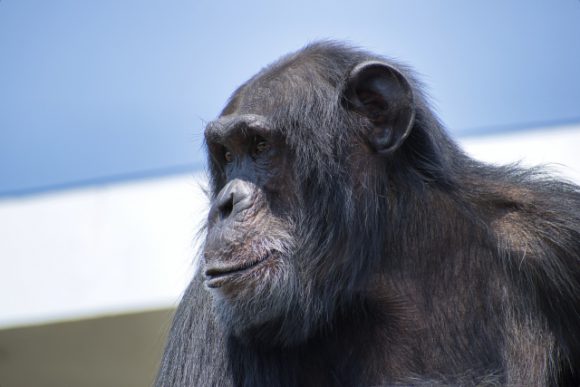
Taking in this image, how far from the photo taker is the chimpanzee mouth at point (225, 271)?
206 inches

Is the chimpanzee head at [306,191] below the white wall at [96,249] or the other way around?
the other way around

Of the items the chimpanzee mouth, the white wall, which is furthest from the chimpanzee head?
the white wall

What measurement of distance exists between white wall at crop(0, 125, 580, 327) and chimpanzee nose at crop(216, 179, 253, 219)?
4926 mm

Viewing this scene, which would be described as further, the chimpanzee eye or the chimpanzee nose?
the chimpanzee eye

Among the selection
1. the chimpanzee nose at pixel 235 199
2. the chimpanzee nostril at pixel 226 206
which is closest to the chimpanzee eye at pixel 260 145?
the chimpanzee nose at pixel 235 199

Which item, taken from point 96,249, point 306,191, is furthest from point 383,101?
point 96,249

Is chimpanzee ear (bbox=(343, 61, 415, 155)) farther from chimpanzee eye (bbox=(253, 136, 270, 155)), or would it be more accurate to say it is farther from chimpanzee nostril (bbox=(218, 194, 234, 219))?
chimpanzee nostril (bbox=(218, 194, 234, 219))

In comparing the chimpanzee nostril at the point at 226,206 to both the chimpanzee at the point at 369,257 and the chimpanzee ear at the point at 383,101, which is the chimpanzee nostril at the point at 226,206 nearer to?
the chimpanzee at the point at 369,257

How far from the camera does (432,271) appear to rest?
548cm

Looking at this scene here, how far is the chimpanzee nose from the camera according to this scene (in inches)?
212

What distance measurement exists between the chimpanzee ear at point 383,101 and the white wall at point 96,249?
481cm

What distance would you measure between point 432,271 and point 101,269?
5861mm

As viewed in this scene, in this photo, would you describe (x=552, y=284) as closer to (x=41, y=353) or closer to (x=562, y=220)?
(x=562, y=220)

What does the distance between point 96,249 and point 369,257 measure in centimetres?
589
